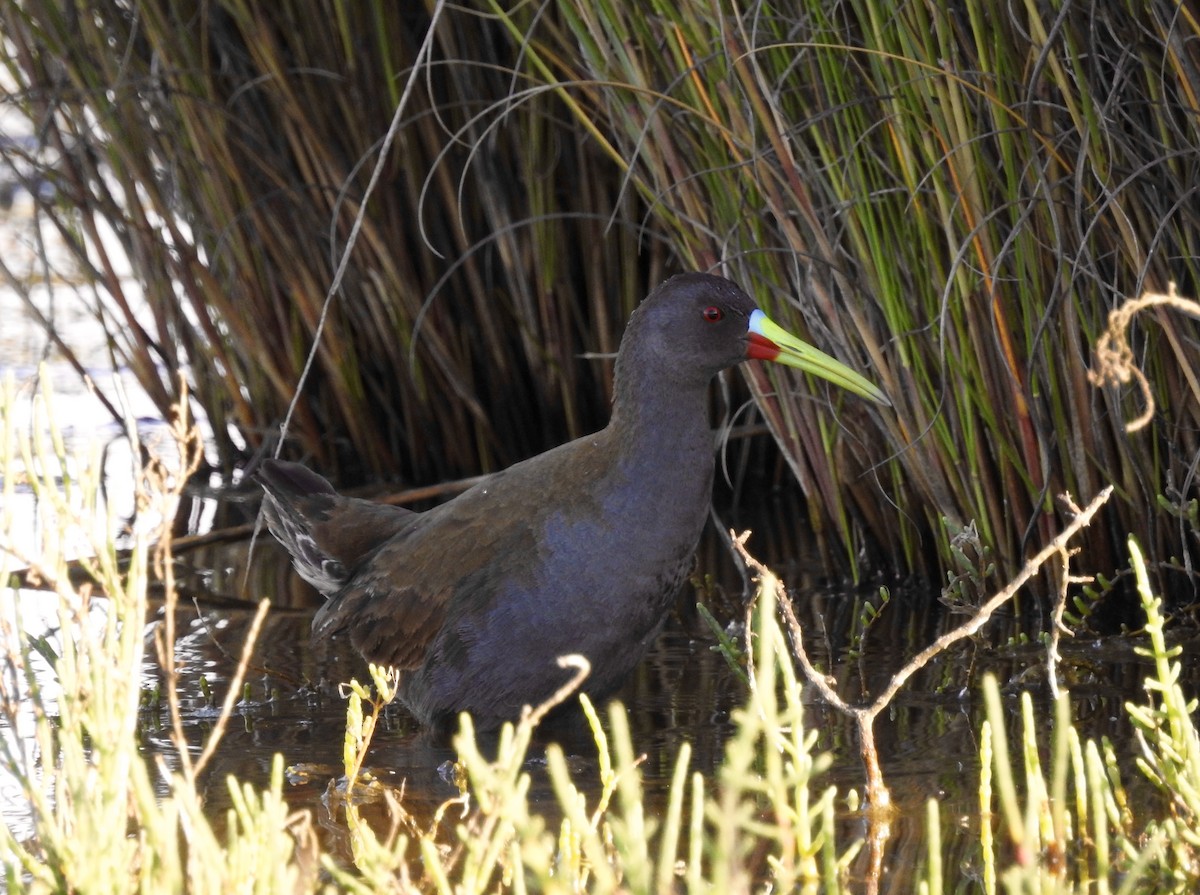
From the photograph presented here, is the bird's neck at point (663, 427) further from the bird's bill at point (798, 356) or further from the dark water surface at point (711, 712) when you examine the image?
the dark water surface at point (711, 712)

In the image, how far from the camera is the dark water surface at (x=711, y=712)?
2.52 meters

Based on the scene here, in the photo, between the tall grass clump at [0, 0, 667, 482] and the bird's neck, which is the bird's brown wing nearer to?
the bird's neck

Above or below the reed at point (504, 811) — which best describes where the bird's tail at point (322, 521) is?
above

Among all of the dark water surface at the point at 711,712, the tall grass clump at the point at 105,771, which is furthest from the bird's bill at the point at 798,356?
the tall grass clump at the point at 105,771

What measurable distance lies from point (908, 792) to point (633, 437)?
0.80 m

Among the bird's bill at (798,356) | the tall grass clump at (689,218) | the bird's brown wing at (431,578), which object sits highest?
the tall grass clump at (689,218)

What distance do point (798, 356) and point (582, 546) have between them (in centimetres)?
55

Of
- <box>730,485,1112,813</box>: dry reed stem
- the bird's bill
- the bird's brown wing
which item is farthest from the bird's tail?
<box>730,485,1112,813</box>: dry reed stem

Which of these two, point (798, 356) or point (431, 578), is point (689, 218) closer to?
point (798, 356)

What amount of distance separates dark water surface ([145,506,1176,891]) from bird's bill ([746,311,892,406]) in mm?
481

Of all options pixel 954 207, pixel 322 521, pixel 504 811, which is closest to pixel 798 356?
pixel 954 207

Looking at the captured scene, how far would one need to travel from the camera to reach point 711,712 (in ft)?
9.73

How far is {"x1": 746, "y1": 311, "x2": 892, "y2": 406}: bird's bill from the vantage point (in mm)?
2877

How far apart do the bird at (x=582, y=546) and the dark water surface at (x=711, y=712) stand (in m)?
0.15
